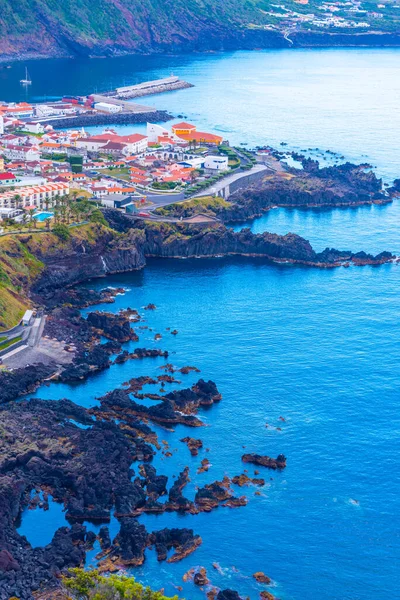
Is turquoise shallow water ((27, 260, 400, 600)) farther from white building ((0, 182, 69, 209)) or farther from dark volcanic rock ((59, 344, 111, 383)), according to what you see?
white building ((0, 182, 69, 209))

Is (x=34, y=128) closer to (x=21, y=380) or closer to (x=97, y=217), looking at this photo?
(x=97, y=217)

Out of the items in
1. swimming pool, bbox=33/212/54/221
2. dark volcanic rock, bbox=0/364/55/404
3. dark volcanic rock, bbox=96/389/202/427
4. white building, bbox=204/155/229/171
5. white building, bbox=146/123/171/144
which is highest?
swimming pool, bbox=33/212/54/221

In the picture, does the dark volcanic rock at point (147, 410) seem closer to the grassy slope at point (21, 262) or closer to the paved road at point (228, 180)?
the grassy slope at point (21, 262)

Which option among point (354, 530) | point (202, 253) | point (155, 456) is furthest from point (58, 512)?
point (202, 253)

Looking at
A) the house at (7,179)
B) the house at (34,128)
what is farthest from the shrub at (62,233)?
the house at (34,128)

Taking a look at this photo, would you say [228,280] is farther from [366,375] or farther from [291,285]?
[366,375]

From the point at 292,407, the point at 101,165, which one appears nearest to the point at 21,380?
the point at 292,407

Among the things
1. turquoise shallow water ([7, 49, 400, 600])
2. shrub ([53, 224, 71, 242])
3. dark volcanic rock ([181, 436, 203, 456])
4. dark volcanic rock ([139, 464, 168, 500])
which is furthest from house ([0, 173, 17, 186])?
dark volcanic rock ([139, 464, 168, 500])
